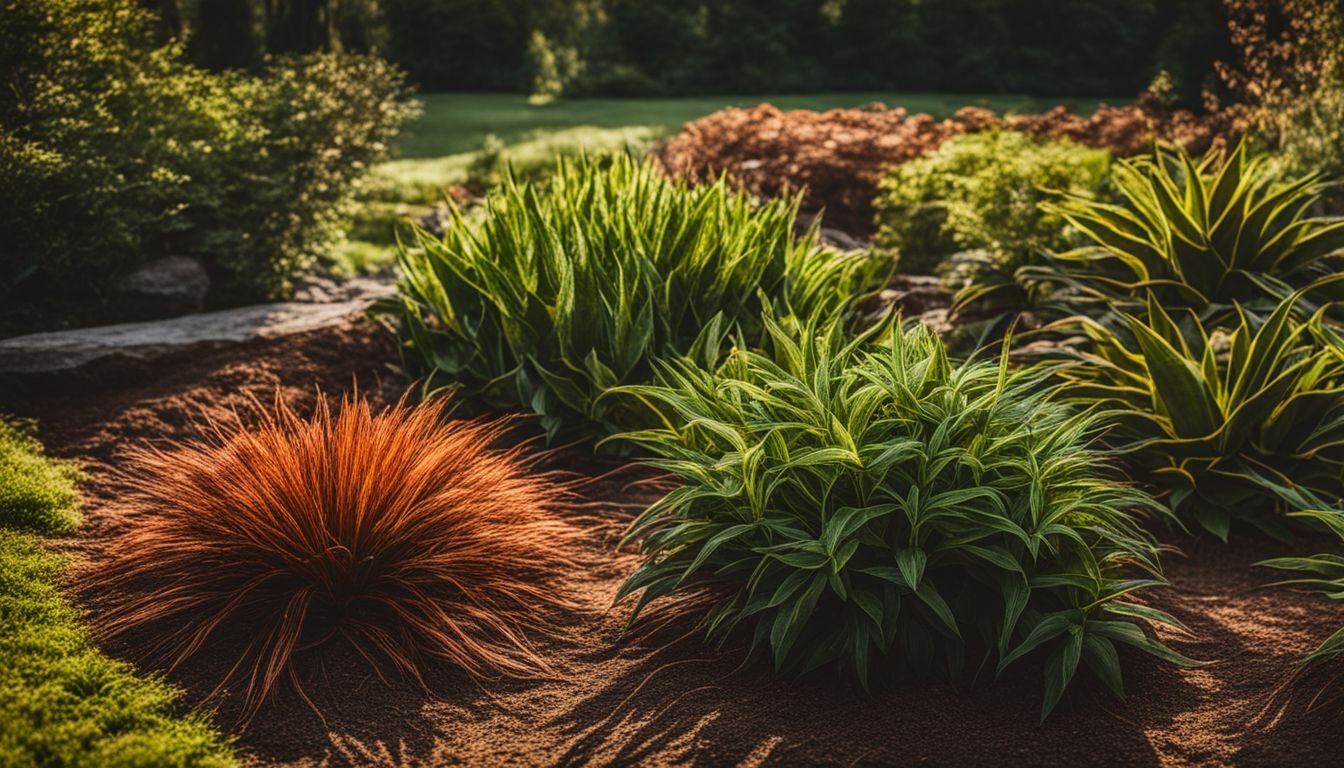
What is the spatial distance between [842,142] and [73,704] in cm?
904

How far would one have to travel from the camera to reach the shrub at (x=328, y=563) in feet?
11.1

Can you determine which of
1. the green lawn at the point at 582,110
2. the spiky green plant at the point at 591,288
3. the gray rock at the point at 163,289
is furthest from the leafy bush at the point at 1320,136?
the green lawn at the point at 582,110

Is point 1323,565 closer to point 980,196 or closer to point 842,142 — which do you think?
point 980,196

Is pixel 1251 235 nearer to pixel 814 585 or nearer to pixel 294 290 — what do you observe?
pixel 814 585

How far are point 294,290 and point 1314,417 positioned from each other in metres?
6.56

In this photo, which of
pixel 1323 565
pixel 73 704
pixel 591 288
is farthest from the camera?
pixel 591 288

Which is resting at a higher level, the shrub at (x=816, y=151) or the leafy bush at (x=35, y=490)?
the shrub at (x=816, y=151)

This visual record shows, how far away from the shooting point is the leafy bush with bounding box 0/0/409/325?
639cm

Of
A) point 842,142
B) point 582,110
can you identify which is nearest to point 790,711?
point 842,142

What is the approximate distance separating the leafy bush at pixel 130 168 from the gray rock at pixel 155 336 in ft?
1.86

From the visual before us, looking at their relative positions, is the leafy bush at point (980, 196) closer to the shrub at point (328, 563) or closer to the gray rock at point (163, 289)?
the shrub at point (328, 563)

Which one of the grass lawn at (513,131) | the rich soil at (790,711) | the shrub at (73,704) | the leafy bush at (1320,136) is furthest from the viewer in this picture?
the grass lawn at (513,131)

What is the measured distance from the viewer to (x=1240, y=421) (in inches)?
171

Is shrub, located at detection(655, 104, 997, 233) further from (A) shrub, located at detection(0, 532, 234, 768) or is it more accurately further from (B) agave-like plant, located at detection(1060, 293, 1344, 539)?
(A) shrub, located at detection(0, 532, 234, 768)
